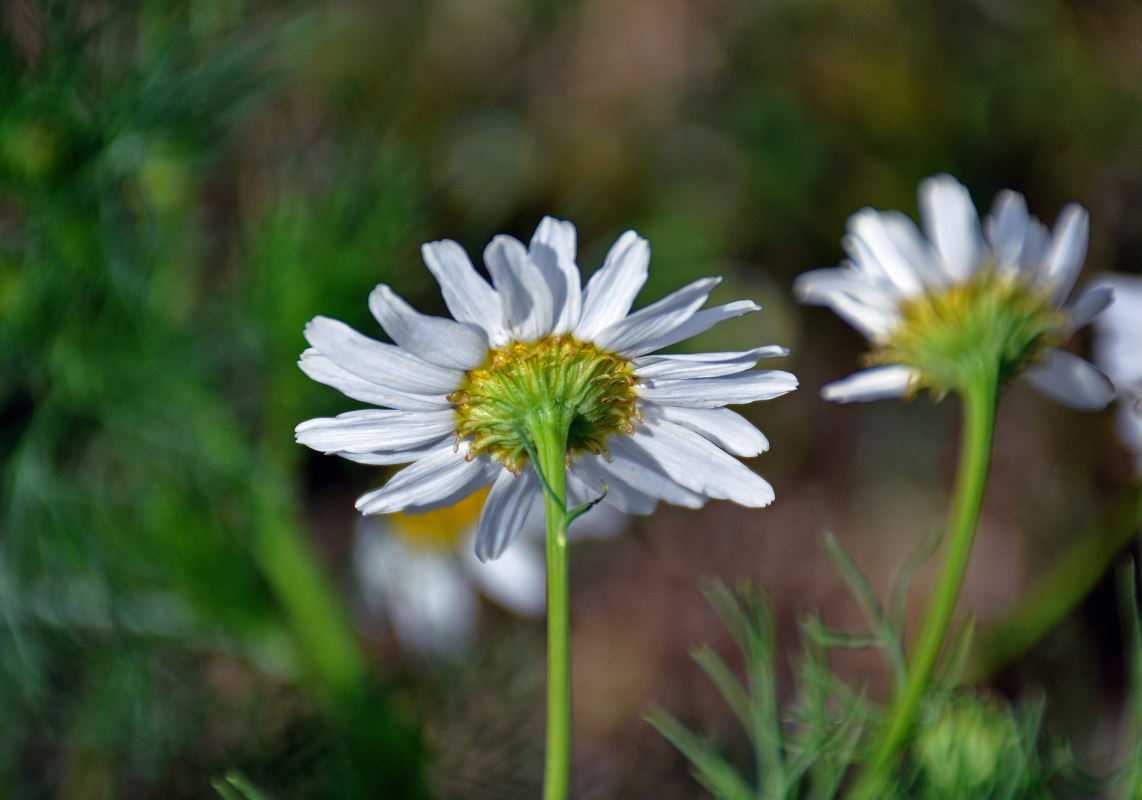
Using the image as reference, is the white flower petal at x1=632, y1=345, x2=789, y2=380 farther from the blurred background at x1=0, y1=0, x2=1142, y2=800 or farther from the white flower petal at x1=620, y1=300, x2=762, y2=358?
the blurred background at x1=0, y1=0, x2=1142, y2=800

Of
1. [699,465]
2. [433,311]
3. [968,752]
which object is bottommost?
[968,752]

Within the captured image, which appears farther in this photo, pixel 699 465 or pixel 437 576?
pixel 437 576

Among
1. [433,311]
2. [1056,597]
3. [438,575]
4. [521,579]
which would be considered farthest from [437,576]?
[1056,597]

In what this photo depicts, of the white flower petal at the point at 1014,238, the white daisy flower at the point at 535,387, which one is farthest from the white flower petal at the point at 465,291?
the white flower petal at the point at 1014,238

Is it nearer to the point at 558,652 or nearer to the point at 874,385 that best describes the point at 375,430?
the point at 558,652

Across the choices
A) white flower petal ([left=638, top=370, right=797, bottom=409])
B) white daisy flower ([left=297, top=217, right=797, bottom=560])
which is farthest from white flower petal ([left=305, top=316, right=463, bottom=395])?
white flower petal ([left=638, top=370, right=797, bottom=409])

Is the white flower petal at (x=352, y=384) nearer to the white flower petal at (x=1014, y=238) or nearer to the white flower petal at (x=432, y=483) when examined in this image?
the white flower petal at (x=432, y=483)

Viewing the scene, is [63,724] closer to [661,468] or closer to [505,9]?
[661,468]
